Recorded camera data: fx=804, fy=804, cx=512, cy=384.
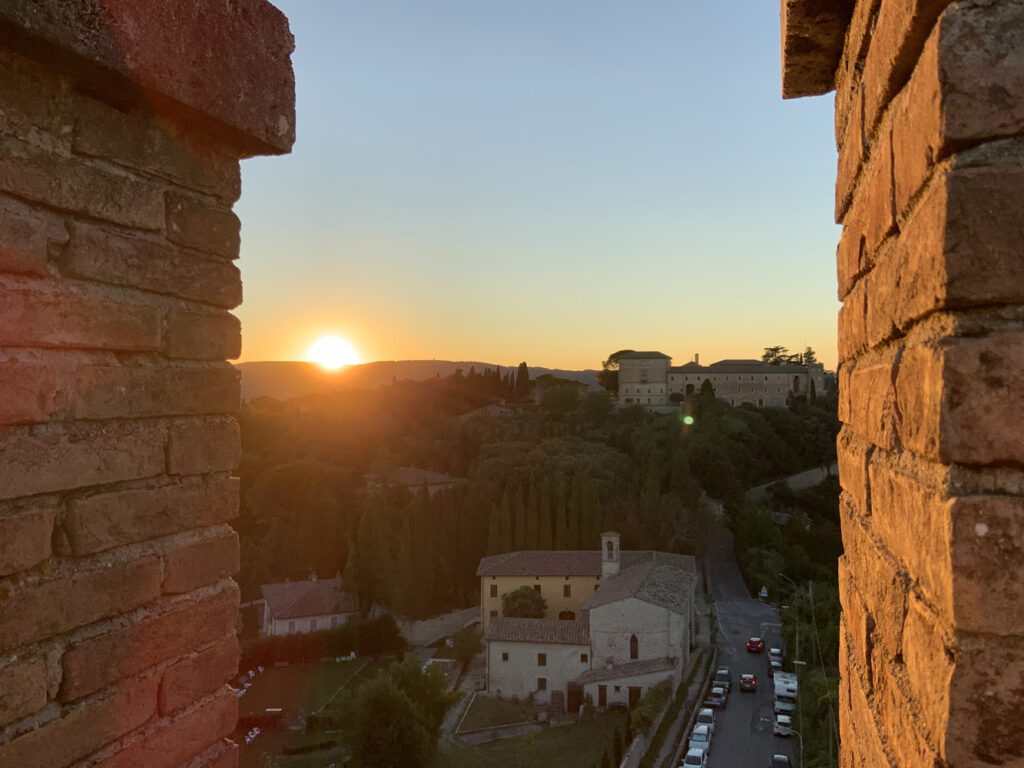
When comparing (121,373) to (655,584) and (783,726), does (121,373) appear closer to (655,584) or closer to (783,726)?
(783,726)

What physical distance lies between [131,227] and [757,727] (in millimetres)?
24261

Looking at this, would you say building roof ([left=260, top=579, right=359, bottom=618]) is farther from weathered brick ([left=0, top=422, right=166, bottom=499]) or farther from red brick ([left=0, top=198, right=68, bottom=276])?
red brick ([left=0, top=198, right=68, bottom=276])

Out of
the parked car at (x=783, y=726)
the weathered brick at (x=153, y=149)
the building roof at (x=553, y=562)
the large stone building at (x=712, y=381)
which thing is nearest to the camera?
the weathered brick at (x=153, y=149)

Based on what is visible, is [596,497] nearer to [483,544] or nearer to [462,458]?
[483,544]

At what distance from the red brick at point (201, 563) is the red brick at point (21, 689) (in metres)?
0.37

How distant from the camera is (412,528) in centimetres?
3478

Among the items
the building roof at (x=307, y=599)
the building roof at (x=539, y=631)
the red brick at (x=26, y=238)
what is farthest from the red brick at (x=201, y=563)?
the building roof at (x=307, y=599)

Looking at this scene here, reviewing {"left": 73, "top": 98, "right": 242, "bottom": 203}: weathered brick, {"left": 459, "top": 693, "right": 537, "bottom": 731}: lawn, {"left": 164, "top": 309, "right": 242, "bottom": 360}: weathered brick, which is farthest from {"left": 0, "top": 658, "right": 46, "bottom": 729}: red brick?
{"left": 459, "top": 693, "right": 537, "bottom": 731}: lawn

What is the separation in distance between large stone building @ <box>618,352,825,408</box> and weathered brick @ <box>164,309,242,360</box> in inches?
2701

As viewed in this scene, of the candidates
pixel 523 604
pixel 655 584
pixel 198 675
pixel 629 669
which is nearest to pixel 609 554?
pixel 655 584

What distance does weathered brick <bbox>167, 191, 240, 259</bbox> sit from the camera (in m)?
2.01

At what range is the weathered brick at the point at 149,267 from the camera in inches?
68.6

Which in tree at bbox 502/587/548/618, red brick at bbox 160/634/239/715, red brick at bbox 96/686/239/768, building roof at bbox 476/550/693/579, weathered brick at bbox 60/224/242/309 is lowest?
tree at bbox 502/587/548/618

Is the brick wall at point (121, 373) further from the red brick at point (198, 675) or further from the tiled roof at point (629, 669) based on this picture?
the tiled roof at point (629, 669)
